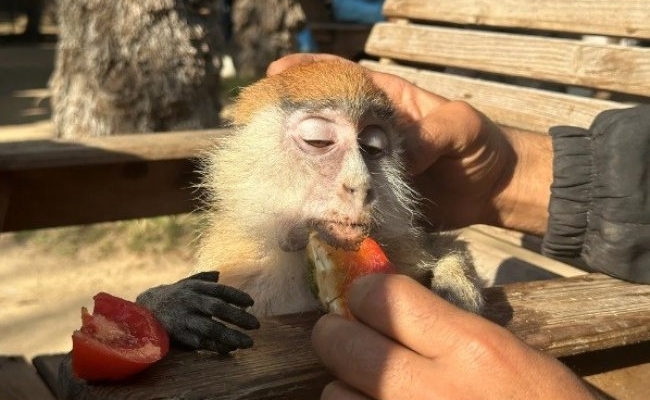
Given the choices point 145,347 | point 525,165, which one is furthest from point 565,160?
point 145,347

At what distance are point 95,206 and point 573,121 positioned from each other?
1645mm

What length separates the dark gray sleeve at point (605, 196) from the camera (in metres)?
1.98

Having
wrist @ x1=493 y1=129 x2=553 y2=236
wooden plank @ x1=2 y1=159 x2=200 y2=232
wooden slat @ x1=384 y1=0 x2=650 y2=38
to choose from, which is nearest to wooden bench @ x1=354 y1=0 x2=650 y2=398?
wooden slat @ x1=384 y1=0 x2=650 y2=38

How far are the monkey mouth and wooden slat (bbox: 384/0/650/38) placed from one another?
1.50m

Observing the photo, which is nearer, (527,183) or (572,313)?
(572,313)

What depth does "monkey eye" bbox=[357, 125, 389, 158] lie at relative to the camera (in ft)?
5.96

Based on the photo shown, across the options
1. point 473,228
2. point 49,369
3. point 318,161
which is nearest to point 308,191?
point 318,161

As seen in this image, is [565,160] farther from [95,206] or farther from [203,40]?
[203,40]

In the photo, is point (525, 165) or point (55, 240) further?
point (55, 240)

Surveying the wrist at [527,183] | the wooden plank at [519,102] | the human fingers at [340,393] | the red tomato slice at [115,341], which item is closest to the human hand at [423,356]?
the human fingers at [340,393]

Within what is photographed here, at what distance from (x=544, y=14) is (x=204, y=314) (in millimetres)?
2102

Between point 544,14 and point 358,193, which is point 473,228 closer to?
point 544,14

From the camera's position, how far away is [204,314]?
1.39 m

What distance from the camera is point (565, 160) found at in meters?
2.15
